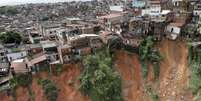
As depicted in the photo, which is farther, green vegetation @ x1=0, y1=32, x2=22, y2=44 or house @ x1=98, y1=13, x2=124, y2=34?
green vegetation @ x1=0, y1=32, x2=22, y2=44

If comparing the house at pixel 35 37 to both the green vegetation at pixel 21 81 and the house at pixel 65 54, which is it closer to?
the house at pixel 65 54

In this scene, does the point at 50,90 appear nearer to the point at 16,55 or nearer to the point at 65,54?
the point at 65,54

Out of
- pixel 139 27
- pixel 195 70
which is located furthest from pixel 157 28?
pixel 195 70

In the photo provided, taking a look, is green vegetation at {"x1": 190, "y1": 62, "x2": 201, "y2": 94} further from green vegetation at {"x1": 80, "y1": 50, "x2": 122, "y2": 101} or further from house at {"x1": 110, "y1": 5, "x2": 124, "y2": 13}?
house at {"x1": 110, "y1": 5, "x2": 124, "y2": 13}

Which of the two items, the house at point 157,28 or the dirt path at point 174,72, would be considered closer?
the dirt path at point 174,72

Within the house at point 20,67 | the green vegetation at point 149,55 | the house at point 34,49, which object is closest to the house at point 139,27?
the green vegetation at point 149,55

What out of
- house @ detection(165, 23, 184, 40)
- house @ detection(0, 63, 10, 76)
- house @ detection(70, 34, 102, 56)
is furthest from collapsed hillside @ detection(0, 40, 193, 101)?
house @ detection(0, 63, 10, 76)
